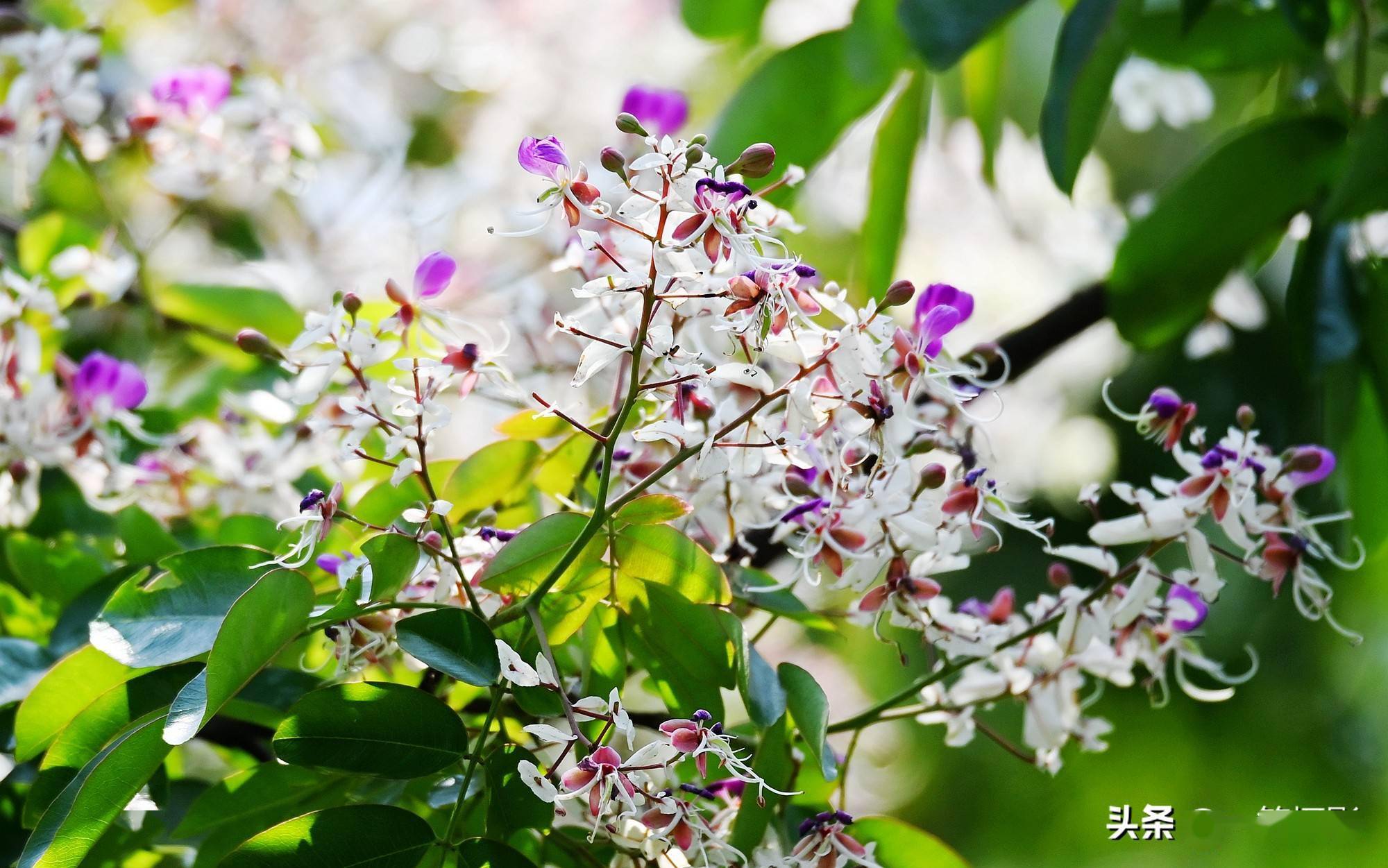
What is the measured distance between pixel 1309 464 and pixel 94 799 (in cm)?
40

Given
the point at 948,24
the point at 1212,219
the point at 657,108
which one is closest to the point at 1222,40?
the point at 1212,219

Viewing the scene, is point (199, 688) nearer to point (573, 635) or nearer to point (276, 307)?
point (573, 635)

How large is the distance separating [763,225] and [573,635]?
0.53ft

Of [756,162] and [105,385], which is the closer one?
[756,162]

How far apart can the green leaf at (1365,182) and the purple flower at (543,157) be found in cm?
40

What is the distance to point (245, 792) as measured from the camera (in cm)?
40

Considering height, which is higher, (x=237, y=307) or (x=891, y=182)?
(x=891, y=182)

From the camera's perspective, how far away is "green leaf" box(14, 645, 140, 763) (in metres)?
0.38

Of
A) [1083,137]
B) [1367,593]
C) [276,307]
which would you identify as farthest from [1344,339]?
[1367,593]

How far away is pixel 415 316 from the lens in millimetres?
433

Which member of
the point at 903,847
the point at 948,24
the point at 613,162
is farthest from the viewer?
the point at 948,24

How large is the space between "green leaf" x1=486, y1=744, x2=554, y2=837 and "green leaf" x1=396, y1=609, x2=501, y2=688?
28 millimetres

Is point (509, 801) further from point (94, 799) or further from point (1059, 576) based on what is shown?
point (1059, 576)

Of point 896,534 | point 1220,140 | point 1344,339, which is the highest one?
point 1220,140
